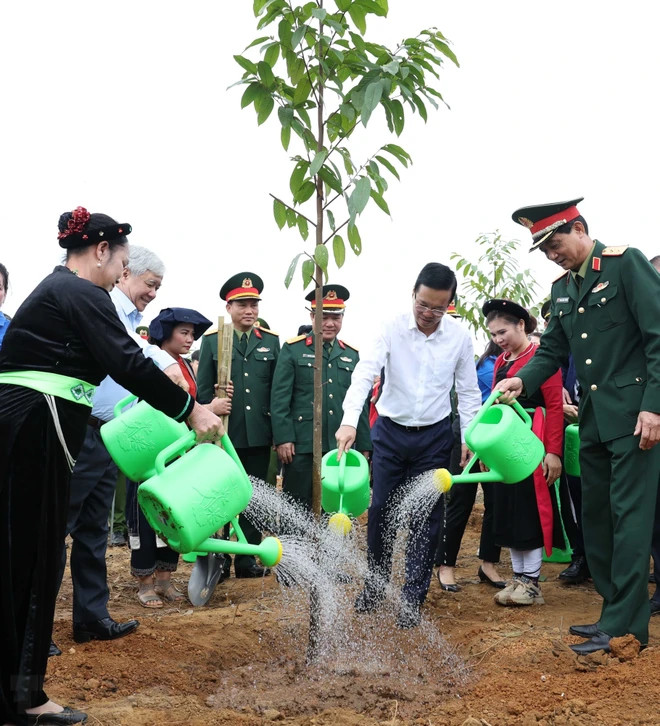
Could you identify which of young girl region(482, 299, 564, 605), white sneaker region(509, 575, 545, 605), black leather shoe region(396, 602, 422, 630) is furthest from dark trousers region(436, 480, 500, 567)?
black leather shoe region(396, 602, 422, 630)

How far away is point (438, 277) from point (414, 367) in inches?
21.0

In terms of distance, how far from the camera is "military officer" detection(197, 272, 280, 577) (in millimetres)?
5168

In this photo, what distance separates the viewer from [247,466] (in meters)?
5.33

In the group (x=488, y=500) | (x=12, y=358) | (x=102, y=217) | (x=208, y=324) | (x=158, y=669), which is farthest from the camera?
(x=488, y=500)

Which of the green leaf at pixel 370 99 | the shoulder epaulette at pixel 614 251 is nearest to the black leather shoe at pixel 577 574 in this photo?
the shoulder epaulette at pixel 614 251

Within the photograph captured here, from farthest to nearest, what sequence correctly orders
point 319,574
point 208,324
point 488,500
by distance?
point 488,500, point 208,324, point 319,574

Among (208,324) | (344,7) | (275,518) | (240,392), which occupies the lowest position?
(275,518)

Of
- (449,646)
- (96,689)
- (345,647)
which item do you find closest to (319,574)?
(345,647)

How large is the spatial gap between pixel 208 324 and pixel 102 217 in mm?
1737

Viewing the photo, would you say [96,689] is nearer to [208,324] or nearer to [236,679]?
[236,679]

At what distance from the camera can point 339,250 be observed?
3121 mm

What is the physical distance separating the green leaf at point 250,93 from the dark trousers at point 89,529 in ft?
5.25

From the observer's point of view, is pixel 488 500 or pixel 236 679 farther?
pixel 488 500

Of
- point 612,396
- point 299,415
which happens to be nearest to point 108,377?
point 299,415
